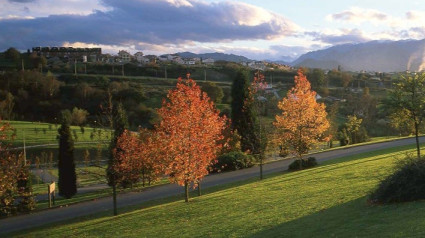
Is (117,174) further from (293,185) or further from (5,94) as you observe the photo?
(5,94)

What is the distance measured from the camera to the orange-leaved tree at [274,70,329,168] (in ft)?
93.9

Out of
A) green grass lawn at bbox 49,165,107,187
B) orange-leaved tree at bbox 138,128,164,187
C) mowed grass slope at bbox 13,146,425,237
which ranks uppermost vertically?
orange-leaved tree at bbox 138,128,164,187

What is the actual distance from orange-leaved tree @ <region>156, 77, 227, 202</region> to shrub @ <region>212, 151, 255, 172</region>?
14.5 m

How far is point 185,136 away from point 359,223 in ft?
36.5

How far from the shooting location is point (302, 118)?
94.0 ft

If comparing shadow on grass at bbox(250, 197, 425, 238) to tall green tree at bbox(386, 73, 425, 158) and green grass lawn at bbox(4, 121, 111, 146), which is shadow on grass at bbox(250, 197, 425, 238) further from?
green grass lawn at bbox(4, 121, 111, 146)

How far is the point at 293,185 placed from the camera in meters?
21.5

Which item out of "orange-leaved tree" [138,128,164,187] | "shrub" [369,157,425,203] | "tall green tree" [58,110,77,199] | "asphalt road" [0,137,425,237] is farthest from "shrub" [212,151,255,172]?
"shrub" [369,157,425,203]

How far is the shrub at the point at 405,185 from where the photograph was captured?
12.9m

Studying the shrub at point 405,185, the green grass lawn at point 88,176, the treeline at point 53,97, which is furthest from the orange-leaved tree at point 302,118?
the treeline at point 53,97

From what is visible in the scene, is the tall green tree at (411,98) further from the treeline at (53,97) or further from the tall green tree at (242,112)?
the treeline at (53,97)

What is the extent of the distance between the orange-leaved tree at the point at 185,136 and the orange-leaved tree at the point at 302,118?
30.3 ft

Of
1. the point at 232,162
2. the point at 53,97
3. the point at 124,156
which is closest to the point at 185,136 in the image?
the point at 124,156

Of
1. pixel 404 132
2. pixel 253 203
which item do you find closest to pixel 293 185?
pixel 253 203
